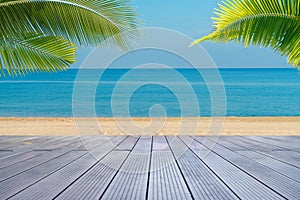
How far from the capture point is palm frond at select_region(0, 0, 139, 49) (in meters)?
3.68

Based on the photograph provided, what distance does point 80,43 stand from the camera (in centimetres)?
392

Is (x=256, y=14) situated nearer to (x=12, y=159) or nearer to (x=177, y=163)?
(x=177, y=163)

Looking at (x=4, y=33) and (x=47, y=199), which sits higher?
(x=4, y=33)

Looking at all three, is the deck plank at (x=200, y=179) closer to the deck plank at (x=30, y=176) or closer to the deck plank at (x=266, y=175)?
the deck plank at (x=266, y=175)

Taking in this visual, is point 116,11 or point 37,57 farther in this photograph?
point 37,57

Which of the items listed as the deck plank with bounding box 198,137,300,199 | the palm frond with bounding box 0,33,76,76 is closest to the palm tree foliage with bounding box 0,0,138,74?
the palm frond with bounding box 0,33,76,76

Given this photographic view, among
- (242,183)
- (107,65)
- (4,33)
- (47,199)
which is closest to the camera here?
(47,199)

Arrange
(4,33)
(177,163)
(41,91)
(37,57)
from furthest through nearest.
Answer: (41,91) → (37,57) → (4,33) → (177,163)

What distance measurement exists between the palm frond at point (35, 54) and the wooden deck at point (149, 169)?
91 centimetres

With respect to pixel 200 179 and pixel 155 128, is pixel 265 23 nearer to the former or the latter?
pixel 200 179

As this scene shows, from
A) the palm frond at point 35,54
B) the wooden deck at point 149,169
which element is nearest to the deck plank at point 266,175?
the wooden deck at point 149,169

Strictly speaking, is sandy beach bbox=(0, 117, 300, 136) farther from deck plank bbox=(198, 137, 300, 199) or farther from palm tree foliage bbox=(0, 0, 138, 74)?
deck plank bbox=(198, 137, 300, 199)

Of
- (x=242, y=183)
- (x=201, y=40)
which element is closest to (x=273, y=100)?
(x=201, y=40)

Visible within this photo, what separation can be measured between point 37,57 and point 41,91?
31394 millimetres
